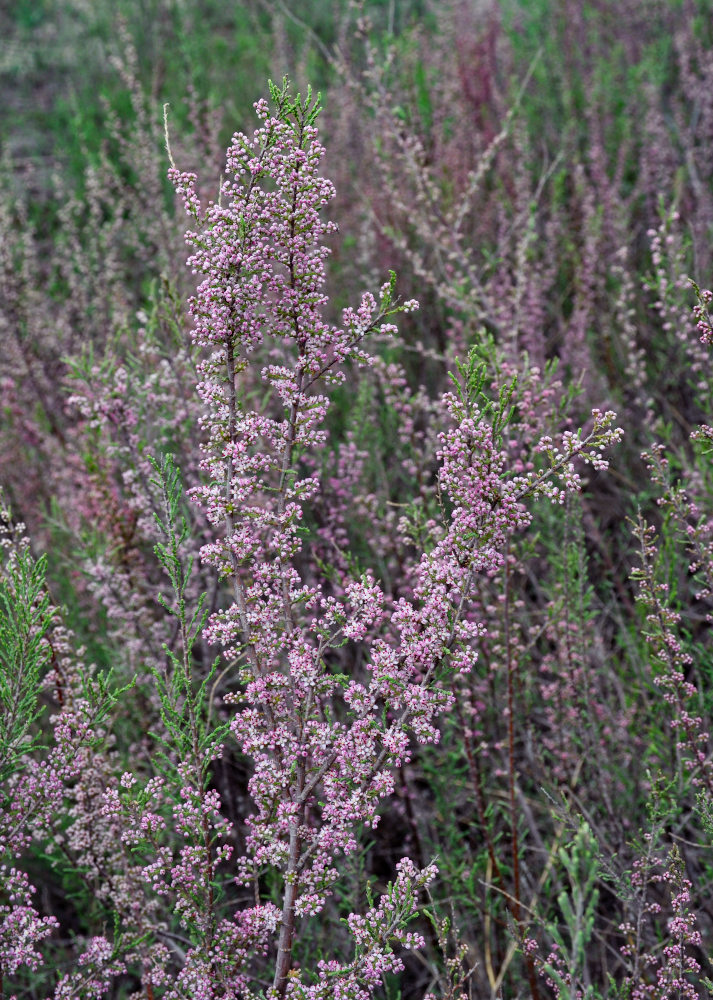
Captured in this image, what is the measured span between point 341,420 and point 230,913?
7.94 ft

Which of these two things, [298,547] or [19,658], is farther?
[19,658]

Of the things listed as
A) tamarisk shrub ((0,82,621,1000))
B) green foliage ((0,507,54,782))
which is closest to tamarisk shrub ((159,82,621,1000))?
tamarisk shrub ((0,82,621,1000))

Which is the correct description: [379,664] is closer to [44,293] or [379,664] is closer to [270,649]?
[270,649]

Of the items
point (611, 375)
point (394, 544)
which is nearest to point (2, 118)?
point (611, 375)

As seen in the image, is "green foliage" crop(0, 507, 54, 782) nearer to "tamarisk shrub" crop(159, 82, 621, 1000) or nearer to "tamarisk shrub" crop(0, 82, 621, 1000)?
"tamarisk shrub" crop(0, 82, 621, 1000)

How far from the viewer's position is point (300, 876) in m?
1.81

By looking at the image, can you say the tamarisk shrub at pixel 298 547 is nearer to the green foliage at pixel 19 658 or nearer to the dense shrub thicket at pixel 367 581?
the dense shrub thicket at pixel 367 581

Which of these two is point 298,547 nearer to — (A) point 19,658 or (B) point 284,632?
(B) point 284,632

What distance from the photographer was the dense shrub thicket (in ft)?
5.75

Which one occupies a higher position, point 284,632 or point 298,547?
point 298,547

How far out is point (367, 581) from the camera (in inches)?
73.9

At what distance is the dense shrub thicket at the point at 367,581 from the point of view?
175 cm

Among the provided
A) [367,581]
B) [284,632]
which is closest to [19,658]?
[284,632]

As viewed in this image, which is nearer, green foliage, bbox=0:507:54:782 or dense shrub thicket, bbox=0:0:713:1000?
dense shrub thicket, bbox=0:0:713:1000
